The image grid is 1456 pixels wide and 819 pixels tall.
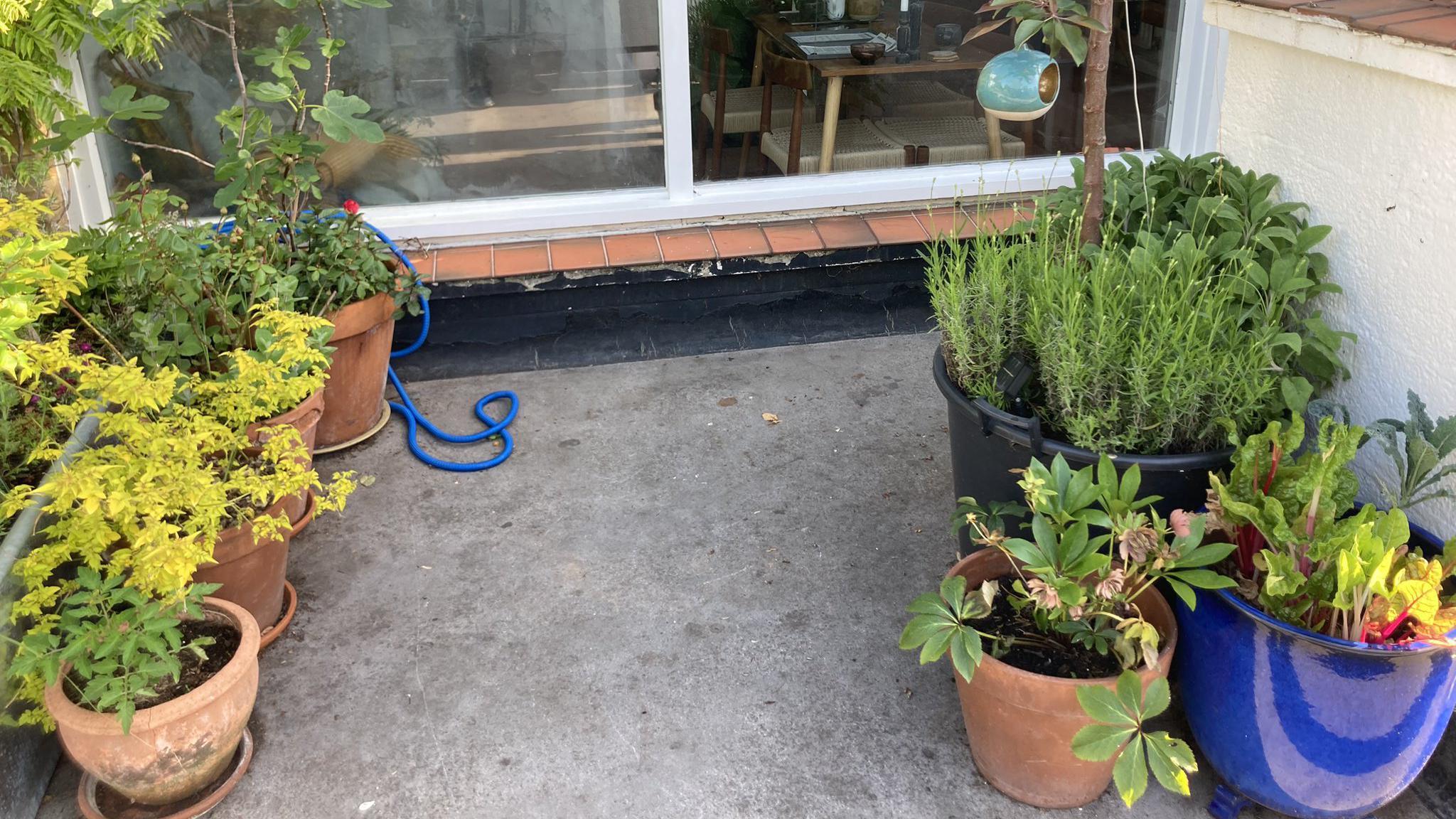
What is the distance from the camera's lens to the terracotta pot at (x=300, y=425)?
2706mm

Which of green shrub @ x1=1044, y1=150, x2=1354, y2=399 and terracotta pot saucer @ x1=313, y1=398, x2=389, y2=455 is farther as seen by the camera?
terracotta pot saucer @ x1=313, y1=398, x2=389, y2=455

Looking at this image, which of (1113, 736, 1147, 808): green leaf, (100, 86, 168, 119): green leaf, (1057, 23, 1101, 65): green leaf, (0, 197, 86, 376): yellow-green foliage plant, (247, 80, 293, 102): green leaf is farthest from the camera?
(247, 80, 293, 102): green leaf

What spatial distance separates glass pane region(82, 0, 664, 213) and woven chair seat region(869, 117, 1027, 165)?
2.91ft

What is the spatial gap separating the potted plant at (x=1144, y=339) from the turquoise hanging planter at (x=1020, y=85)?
0.87 ft

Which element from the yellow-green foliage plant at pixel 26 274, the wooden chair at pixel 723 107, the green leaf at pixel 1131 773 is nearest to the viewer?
the yellow-green foliage plant at pixel 26 274

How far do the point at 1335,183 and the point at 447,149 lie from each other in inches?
107

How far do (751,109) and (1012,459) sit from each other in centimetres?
214

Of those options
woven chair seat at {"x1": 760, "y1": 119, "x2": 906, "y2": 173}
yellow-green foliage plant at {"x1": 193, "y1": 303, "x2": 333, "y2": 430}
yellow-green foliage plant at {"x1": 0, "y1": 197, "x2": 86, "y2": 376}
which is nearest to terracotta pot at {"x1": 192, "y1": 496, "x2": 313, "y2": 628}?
yellow-green foliage plant at {"x1": 193, "y1": 303, "x2": 333, "y2": 430}

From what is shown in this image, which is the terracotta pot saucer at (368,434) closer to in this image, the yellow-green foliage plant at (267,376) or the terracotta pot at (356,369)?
the terracotta pot at (356,369)

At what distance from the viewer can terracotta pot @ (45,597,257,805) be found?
2.02 metres

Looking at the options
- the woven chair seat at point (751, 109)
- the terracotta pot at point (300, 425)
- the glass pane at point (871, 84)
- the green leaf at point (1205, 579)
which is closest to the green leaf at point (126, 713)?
the terracotta pot at point (300, 425)

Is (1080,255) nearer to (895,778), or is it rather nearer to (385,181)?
(895,778)

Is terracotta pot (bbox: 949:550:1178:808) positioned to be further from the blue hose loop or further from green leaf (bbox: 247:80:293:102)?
green leaf (bbox: 247:80:293:102)

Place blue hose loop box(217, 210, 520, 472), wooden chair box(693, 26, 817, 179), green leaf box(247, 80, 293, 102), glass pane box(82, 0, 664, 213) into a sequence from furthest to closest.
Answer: wooden chair box(693, 26, 817, 179) → glass pane box(82, 0, 664, 213) → blue hose loop box(217, 210, 520, 472) → green leaf box(247, 80, 293, 102)
